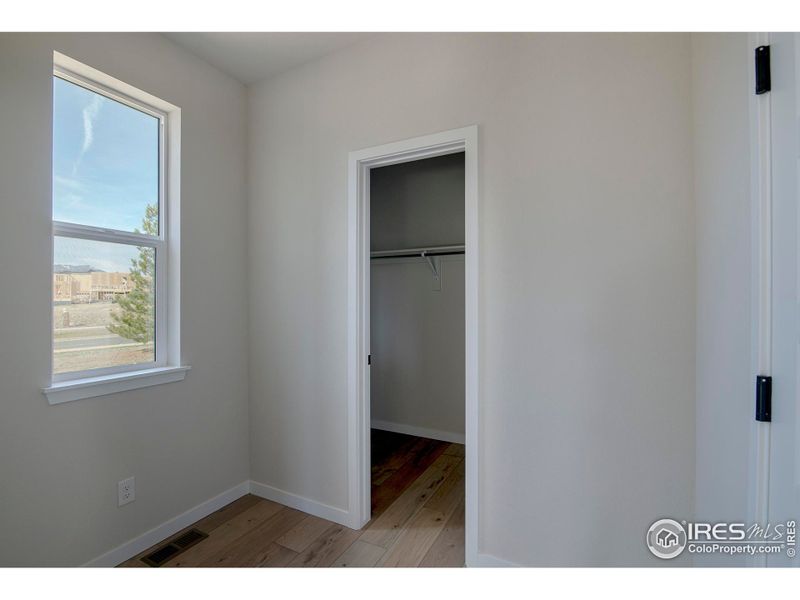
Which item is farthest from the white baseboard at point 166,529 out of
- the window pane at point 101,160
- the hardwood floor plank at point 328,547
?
the window pane at point 101,160

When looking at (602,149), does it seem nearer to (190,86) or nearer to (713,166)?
(713,166)

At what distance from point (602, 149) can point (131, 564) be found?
2.85 meters

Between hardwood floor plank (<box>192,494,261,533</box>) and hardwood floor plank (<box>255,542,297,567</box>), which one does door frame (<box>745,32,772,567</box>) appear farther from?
hardwood floor plank (<box>192,494,261,533</box>)

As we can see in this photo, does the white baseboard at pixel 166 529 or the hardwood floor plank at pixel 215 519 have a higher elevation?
the white baseboard at pixel 166 529

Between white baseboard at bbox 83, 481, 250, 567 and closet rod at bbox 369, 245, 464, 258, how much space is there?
7.16 feet

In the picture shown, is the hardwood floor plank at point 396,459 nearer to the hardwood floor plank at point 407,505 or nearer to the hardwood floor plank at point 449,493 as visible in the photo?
the hardwood floor plank at point 407,505

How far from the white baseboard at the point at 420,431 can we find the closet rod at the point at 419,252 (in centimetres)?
167

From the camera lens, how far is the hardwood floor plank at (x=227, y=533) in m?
1.75

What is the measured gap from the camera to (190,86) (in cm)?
207

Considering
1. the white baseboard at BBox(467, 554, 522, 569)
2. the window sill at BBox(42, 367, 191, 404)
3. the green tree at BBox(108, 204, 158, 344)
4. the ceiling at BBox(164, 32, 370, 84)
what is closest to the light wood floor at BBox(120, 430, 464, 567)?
the white baseboard at BBox(467, 554, 522, 569)

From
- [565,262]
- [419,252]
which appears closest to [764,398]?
[565,262]

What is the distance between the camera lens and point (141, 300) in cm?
196

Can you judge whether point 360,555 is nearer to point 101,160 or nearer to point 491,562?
point 491,562

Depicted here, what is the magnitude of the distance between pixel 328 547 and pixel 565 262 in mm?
1830
